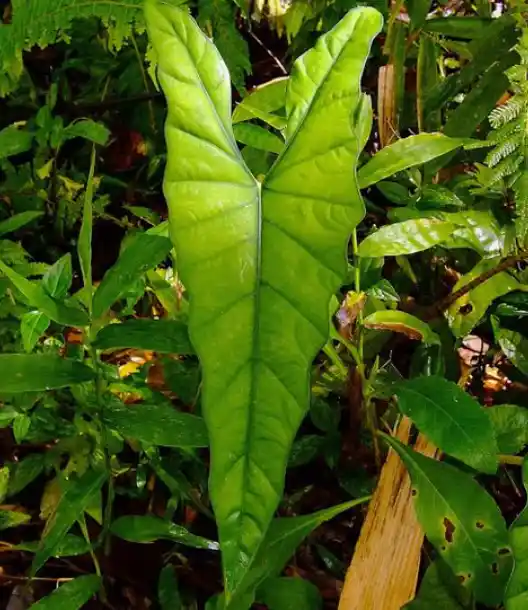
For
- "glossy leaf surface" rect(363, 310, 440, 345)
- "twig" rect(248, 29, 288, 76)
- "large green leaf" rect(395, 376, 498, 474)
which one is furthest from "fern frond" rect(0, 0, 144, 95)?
"large green leaf" rect(395, 376, 498, 474)

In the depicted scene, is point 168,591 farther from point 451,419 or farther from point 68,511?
point 451,419

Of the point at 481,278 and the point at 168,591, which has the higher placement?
the point at 481,278

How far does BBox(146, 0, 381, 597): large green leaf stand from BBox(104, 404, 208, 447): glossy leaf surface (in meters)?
0.25

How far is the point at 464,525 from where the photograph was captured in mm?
756

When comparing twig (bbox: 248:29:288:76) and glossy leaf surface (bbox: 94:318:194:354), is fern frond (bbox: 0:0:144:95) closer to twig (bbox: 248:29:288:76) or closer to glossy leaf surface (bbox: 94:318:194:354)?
twig (bbox: 248:29:288:76)

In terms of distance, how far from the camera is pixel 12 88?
1358 millimetres

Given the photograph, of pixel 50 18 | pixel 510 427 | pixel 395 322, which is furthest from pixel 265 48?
pixel 510 427

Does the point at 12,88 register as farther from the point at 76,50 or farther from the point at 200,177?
the point at 200,177

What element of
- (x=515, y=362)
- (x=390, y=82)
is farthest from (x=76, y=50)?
(x=515, y=362)

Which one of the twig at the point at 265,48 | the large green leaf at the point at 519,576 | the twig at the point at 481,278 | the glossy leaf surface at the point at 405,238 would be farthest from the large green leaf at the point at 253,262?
the twig at the point at 265,48

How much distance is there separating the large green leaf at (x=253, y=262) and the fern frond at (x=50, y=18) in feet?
1.89

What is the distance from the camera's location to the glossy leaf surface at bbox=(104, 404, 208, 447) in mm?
794

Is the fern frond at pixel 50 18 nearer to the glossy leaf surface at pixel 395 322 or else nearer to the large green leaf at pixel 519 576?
the glossy leaf surface at pixel 395 322

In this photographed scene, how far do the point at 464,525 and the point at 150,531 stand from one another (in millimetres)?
351
